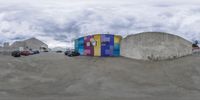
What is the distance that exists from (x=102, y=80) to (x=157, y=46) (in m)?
16.9

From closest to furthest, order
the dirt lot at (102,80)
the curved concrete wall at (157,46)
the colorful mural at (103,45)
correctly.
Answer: the dirt lot at (102,80)
the curved concrete wall at (157,46)
the colorful mural at (103,45)

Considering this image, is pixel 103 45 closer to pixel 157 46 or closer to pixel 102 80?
pixel 157 46

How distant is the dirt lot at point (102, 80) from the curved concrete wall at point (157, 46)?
1.79m

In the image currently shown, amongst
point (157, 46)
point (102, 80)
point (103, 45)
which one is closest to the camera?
point (102, 80)

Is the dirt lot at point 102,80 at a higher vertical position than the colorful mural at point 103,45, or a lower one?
lower

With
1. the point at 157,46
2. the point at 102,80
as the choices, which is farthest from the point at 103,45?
the point at 102,80

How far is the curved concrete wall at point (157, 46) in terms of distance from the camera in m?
51.2

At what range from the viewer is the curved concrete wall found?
51156 mm

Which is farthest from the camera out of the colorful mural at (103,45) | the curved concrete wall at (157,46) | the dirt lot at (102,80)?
the colorful mural at (103,45)

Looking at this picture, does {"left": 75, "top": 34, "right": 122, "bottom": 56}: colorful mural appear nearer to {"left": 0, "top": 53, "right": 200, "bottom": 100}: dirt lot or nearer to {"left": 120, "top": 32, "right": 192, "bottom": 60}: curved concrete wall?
{"left": 120, "top": 32, "right": 192, "bottom": 60}: curved concrete wall

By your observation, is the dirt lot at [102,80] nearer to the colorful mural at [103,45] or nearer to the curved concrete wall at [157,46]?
the curved concrete wall at [157,46]

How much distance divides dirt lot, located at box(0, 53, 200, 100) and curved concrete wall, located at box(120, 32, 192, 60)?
1788 mm

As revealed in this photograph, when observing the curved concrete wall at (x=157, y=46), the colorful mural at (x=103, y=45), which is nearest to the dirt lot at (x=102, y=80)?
the curved concrete wall at (x=157, y=46)

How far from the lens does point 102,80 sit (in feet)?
122
